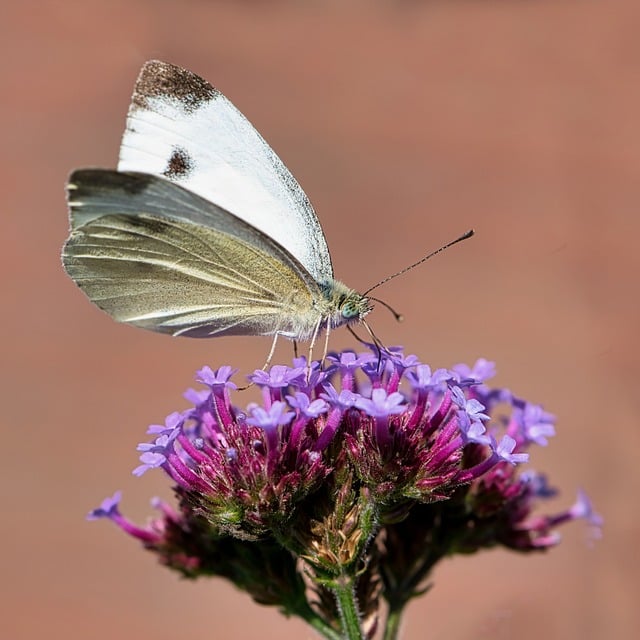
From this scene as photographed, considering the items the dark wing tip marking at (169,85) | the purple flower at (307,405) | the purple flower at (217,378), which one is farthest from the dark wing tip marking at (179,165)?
the purple flower at (307,405)

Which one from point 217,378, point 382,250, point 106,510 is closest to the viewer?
point 217,378

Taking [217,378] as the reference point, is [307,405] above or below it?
below

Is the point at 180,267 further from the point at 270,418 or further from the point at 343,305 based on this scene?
the point at 270,418

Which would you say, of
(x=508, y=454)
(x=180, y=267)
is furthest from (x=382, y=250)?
(x=508, y=454)

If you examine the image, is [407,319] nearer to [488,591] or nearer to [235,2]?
[488,591]

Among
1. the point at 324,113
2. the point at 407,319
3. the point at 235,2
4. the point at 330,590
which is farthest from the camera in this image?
the point at 235,2

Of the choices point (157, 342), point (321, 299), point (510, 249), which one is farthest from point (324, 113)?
point (321, 299)

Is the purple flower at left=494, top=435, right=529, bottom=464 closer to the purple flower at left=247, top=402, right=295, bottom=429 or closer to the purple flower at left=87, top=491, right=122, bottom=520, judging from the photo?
the purple flower at left=247, top=402, right=295, bottom=429
